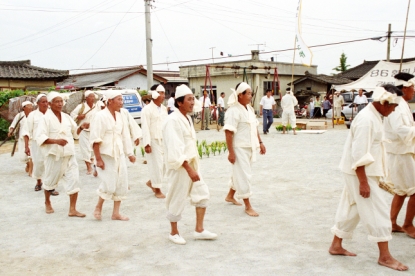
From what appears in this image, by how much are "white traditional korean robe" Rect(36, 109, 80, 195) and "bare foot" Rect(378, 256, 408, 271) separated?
4.16m

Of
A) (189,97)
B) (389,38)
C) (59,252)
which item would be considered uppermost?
(389,38)

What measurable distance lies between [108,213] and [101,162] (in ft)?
3.39

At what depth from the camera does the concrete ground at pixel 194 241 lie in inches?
166

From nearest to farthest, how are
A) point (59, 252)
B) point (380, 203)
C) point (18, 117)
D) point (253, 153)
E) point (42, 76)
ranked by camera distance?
point (380, 203), point (59, 252), point (253, 153), point (18, 117), point (42, 76)

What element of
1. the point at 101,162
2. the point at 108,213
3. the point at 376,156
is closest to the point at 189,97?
the point at 101,162

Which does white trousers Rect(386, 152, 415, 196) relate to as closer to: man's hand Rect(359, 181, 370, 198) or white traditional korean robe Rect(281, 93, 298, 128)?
man's hand Rect(359, 181, 370, 198)

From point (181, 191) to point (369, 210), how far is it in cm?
202

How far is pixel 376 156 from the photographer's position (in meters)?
4.02

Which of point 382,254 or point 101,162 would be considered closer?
point 382,254

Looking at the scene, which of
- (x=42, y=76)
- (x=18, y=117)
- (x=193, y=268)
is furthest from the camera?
(x=42, y=76)

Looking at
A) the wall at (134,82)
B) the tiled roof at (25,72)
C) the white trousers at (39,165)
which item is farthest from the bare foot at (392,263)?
the wall at (134,82)

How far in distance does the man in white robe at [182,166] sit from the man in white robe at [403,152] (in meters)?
2.18

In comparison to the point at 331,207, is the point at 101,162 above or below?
above

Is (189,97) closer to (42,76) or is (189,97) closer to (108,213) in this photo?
(108,213)
